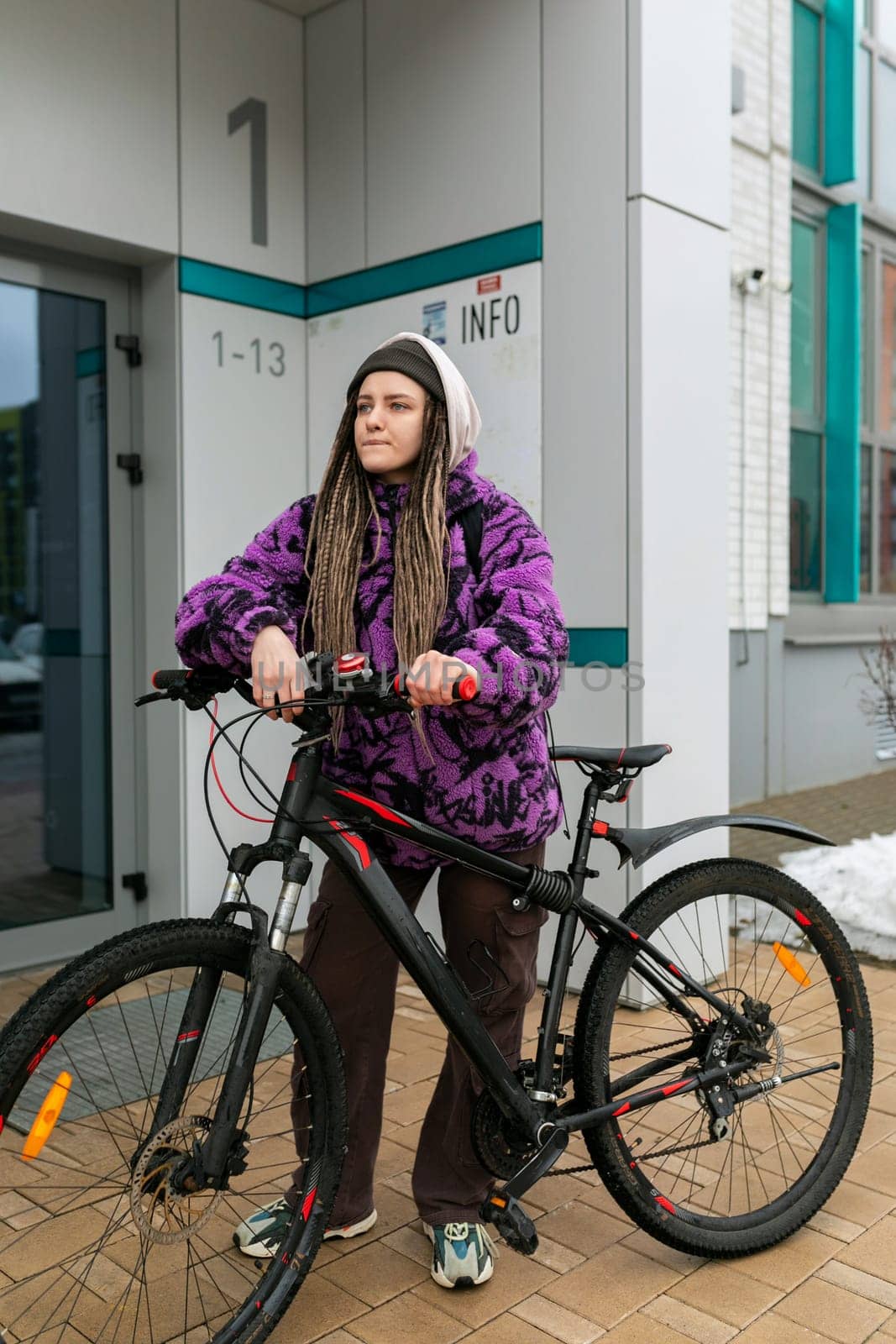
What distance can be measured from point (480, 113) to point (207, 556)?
1875 millimetres

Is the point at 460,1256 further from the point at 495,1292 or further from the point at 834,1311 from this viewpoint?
the point at 834,1311

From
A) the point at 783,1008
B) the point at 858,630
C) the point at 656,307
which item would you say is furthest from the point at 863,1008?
the point at 858,630

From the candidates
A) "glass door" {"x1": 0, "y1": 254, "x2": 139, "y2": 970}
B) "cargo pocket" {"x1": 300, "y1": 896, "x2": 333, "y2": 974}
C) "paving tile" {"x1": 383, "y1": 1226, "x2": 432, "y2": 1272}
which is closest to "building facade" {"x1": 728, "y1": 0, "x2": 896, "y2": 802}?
"glass door" {"x1": 0, "y1": 254, "x2": 139, "y2": 970}

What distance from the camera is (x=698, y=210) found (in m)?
4.17

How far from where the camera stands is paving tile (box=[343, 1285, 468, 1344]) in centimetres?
225

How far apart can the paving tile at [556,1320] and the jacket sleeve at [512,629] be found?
1141 mm

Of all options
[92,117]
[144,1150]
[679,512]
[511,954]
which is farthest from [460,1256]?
[92,117]

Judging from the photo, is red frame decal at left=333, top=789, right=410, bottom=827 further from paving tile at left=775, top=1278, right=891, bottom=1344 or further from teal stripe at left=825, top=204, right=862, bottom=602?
teal stripe at left=825, top=204, right=862, bottom=602

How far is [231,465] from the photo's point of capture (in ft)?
15.6

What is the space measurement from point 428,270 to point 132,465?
1.33m

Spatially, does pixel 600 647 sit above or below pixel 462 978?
above

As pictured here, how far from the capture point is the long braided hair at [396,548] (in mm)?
2283

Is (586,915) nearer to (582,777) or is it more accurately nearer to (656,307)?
(582,777)

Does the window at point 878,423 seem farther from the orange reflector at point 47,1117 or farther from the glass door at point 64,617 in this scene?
the orange reflector at point 47,1117
